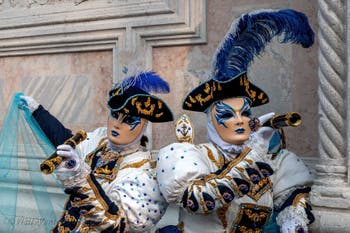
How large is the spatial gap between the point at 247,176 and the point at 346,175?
71 cm

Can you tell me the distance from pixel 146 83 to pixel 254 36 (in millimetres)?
559

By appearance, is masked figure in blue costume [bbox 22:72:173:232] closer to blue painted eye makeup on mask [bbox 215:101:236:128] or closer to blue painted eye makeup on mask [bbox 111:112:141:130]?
blue painted eye makeup on mask [bbox 111:112:141:130]

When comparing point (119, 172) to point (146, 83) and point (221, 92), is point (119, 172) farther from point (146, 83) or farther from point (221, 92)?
point (221, 92)

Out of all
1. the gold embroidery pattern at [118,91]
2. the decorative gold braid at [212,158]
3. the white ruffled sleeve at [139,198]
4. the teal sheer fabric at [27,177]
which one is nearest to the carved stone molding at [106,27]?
the teal sheer fabric at [27,177]

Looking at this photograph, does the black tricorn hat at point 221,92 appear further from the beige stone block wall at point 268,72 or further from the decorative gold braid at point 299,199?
the beige stone block wall at point 268,72

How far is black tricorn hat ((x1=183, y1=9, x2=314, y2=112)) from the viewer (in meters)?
2.42

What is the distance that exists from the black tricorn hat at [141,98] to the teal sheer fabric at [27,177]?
733 mm

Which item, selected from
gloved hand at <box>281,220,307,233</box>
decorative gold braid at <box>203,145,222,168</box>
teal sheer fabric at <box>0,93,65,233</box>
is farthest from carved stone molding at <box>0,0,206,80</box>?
gloved hand at <box>281,220,307,233</box>

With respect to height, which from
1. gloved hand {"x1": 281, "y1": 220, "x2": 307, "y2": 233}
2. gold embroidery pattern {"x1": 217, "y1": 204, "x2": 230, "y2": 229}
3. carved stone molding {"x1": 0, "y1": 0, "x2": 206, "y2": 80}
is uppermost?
carved stone molding {"x1": 0, "y1": 0, "x2": 206, "y2": 80}

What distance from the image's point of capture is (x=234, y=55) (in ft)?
8.21

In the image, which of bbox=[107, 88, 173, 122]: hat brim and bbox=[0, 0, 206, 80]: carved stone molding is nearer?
bbox=[107, 88, 173, 122]: hat brim

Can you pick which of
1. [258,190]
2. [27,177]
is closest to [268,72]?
[258,190]

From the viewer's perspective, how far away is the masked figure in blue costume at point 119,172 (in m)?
2.28

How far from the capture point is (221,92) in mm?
2463
